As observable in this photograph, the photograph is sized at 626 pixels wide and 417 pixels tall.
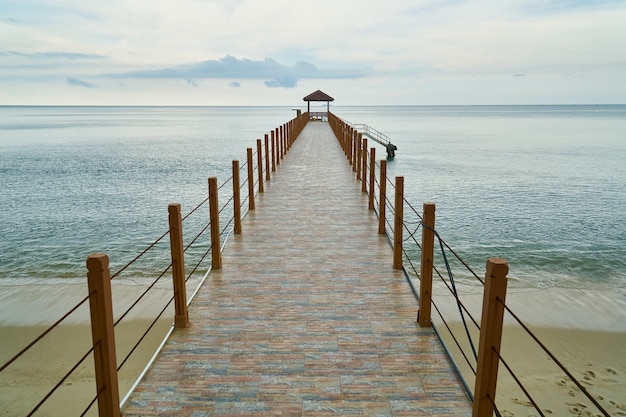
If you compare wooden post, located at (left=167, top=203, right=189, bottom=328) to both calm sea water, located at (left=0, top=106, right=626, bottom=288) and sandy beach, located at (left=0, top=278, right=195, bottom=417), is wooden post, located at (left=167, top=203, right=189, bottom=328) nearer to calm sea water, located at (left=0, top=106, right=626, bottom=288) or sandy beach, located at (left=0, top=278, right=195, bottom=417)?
sandy beach, located at (left=0, top=278, right=195, bottom=417)

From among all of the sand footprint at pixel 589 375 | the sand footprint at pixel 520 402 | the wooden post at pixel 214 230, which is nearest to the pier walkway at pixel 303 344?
the wooden post at pixel 214 230

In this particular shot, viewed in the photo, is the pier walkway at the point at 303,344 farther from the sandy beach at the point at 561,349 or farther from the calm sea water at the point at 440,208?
the calm sea water at the point at 440,208

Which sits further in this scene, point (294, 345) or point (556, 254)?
point (556, 254)

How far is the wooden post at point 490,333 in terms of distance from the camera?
2.56m

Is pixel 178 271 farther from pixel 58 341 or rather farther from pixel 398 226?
pixel 58 341

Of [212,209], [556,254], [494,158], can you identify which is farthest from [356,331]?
[494,158]

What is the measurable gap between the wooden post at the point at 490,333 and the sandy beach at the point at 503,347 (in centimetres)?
410

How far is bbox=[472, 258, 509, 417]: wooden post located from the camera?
8.40 feet

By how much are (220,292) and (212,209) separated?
43.8 inches

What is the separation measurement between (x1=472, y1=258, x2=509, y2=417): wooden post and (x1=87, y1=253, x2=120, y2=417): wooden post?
1982mm

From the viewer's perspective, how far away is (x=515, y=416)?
6.21 metres

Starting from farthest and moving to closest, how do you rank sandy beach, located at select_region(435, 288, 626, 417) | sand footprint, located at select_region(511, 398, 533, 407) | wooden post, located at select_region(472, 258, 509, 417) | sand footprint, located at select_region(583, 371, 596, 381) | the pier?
sand footprint, located at select_region(583, 371, 596, 381)
sandy beach, located at select_region(435, 288, 626, 417)
sand footprint, located at select_region(511, 398, 533, 407)
the pier
wooden post, located at select_region(472, 258, 509, 417)

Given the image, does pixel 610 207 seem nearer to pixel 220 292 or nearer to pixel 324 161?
pixel 324 161

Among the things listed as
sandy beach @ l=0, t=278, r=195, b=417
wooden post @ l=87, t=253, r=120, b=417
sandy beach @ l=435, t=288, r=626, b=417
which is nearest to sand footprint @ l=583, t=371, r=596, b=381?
sandy beach @ l=435, t=288, r=626, b=417
